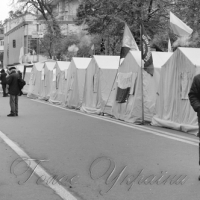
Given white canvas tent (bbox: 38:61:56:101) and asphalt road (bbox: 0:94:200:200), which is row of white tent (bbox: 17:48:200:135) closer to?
asphalt road (bbox: 0:94:200:200)

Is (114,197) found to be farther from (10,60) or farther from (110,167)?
(10,60)

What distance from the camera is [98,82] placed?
20.0 meters

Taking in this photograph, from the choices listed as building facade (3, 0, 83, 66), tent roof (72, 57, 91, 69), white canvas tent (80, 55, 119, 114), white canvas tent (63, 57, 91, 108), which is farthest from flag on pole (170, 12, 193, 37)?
building facade (3, 0, 83, 66)

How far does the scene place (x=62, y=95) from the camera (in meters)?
25.5

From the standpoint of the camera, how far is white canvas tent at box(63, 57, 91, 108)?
73.6 ft

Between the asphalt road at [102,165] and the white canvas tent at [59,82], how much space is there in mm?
11930

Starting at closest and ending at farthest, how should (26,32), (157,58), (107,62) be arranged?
(157,58) → (107,62) → (26,32)

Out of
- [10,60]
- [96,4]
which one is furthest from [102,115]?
[10,60]

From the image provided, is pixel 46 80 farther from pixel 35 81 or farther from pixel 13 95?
pixel 13 95

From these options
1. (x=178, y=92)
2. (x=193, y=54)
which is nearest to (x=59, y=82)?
(x=178, y=92)

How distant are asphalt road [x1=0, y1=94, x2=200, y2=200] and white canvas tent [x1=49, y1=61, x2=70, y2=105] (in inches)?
470

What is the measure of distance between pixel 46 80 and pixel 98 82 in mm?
10232

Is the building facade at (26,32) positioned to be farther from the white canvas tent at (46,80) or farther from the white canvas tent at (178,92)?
the white canvas tent at (178,92)

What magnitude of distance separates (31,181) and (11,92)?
11070mm
